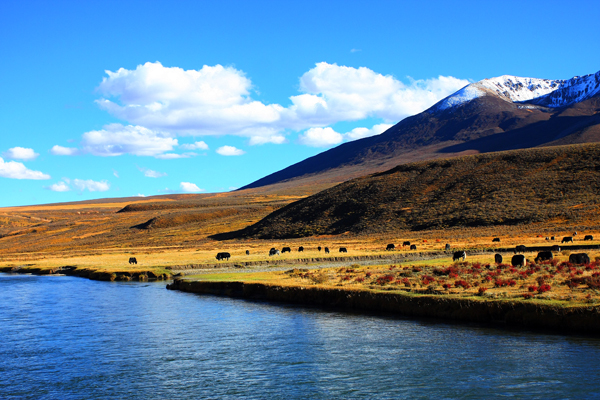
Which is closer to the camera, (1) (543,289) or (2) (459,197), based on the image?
(1) (543,289)

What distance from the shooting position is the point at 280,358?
18.1m

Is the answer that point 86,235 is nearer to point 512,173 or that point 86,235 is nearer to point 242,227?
point 242,227

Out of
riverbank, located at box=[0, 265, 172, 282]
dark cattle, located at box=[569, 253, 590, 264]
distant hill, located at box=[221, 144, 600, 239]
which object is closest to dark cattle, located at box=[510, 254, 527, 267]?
dark cattle, located at box=[569, 253, 590, 264]

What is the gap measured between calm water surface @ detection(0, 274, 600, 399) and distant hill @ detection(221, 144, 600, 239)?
74.7 metres

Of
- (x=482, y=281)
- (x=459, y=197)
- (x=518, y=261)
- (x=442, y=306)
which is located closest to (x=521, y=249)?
(x=518, y=261)

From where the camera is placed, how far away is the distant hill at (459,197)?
97625mm

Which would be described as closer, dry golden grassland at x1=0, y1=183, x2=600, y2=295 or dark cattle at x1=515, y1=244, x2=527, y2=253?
dark cattle at x1=515, y1=244, x2=527, y2=253

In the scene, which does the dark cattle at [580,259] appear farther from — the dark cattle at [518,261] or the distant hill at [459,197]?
the distant hill at [459,197]

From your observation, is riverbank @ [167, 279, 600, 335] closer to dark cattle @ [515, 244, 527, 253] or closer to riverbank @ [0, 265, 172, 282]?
riverbank @ [0, 265, 172, 282]

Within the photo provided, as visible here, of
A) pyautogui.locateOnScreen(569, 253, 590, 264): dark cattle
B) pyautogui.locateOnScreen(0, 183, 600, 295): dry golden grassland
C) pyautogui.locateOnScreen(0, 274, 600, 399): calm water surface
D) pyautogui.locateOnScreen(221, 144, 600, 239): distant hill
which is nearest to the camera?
pyautogui.locateOnScreen(0, 274, 600, 399): calm water surface

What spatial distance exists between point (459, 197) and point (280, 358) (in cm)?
10137

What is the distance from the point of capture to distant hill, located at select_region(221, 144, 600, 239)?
9762cm

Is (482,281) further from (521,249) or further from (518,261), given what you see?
(521,249)

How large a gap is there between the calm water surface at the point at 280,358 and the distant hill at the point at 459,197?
74.7 metres
